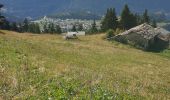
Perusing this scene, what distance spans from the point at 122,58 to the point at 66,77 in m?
26.9

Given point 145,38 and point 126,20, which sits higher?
point 126,20

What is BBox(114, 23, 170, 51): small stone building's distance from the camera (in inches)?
2653

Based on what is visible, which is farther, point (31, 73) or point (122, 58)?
point (122, 58)

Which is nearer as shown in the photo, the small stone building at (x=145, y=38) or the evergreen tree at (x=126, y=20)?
the small stone building at (x=145, y=38)

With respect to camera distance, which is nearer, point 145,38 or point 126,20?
point 145,38

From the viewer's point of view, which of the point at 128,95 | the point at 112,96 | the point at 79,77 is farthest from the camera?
the point at 79,77

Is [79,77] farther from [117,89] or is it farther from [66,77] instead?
[117,89]

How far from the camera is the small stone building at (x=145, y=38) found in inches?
2653

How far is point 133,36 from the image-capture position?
68.9m

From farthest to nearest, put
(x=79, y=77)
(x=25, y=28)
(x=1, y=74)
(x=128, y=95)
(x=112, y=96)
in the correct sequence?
1. (x=25, y=28)
2. (x=79, y=77)
3. (x=1, y=74)
4. (x=128, y=95)
5. (x=112, y=96)

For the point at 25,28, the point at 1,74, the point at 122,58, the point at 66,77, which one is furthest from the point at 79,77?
the point at 25,28

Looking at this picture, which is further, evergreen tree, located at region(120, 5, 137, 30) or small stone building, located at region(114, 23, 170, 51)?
evergreen tree, located at region(120, 5, 137, 30)

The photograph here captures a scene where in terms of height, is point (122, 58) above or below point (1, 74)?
below

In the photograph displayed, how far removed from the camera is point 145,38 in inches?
2660
